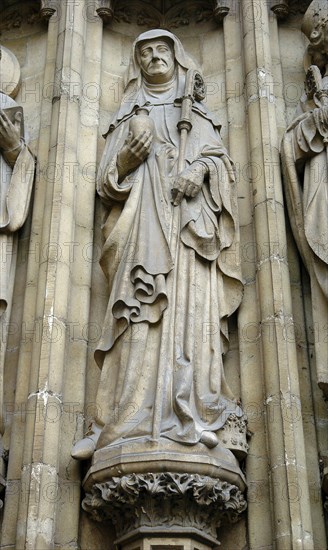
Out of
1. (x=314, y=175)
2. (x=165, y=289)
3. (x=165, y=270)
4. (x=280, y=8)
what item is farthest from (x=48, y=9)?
(x=165, y=289)

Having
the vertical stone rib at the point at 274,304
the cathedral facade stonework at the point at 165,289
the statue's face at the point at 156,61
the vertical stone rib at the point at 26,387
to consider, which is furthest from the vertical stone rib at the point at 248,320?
the vertical stone rib at the point at 26,387

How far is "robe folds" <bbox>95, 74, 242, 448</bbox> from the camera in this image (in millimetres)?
6652

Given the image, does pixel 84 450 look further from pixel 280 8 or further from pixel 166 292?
pixel 280 8

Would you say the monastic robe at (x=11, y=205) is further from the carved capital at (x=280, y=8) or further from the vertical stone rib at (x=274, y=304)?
the carved capital at (x=280, y=8)

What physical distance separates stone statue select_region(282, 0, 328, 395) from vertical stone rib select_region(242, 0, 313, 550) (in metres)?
0.14

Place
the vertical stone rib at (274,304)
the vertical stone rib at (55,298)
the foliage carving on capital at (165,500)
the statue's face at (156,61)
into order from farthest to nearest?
the statue's face at (156,61), the vertical stone rib at (55,298), the vertical stone rib at (274,304), the foliage carving on capital at (165,500)

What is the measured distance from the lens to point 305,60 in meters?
8.75

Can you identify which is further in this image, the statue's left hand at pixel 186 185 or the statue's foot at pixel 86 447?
the statue's left hand at pixel 186 185

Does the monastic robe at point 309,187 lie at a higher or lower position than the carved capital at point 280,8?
lower

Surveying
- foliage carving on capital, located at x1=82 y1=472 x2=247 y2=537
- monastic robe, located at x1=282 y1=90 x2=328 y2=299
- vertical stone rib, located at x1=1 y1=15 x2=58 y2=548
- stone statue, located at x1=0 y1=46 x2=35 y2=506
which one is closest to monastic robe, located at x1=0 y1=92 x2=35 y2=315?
stone statue, located at x1=0 y1=46 x2=35 y2=506

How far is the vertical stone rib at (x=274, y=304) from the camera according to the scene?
647 cm

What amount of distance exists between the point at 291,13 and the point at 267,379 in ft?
13.1

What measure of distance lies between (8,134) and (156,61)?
1366 millimetres

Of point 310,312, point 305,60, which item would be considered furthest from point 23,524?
point 305,60
